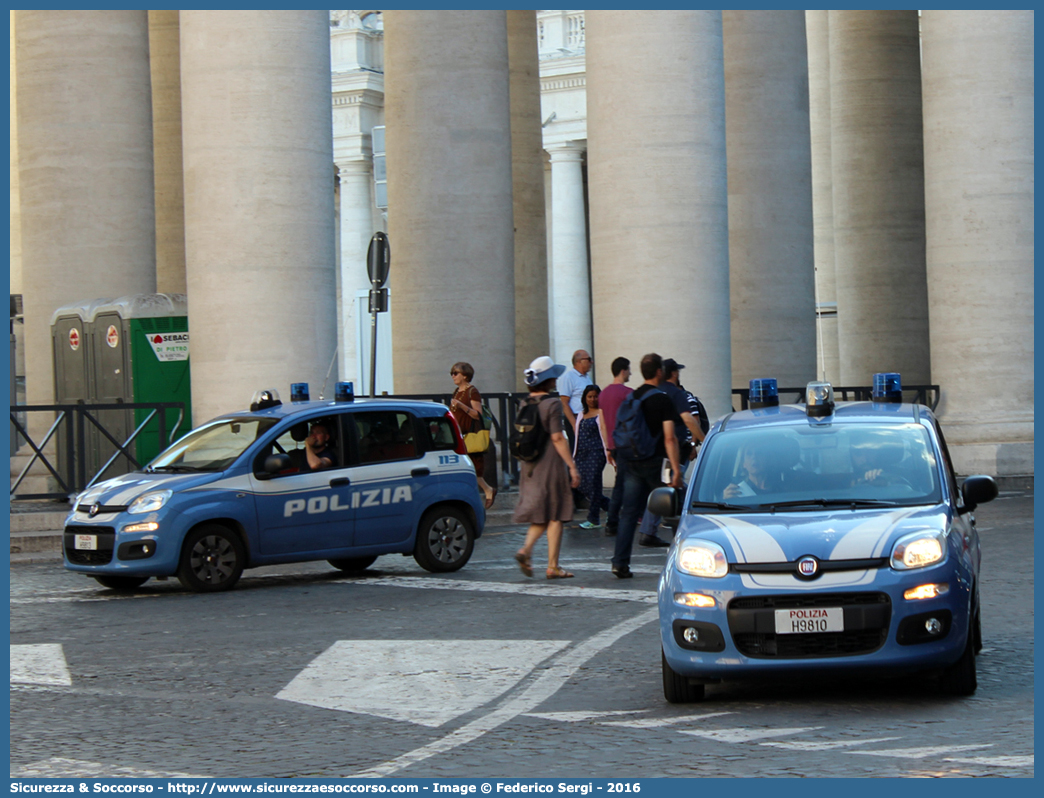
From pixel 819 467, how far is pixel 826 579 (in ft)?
3.73

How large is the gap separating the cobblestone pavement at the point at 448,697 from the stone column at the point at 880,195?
62.3 feet

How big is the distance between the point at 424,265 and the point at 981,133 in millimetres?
8191

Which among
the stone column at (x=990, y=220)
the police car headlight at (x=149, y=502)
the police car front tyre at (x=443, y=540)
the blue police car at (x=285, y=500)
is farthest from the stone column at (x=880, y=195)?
the police car headlight at (x=149, y=502)

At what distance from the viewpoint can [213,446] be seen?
14211 mm

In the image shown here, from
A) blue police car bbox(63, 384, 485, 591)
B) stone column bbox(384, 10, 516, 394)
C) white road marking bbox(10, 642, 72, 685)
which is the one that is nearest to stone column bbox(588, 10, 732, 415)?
stone column bbox(384, 10, 516, 394)

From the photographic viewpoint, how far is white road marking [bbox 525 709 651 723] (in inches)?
310

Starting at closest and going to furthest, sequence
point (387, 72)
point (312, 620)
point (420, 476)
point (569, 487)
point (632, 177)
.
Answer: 1. point (312, 620)
2. point (569, 487)
3. point (420, 476)
4. point (632, 177)
5. point (387, 72)

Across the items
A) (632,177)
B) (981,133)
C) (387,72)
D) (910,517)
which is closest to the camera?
(910,517)

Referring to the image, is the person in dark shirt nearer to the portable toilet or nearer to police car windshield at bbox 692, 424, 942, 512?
police car windshield at bbox 692, 424, 942, 512

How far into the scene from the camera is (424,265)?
2375 cm

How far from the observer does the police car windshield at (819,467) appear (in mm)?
8586

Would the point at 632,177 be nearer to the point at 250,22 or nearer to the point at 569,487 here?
the point at 250,22

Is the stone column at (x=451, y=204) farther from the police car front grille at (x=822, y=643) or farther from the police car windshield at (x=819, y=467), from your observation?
the police car front grille at (x=822, y=643)
